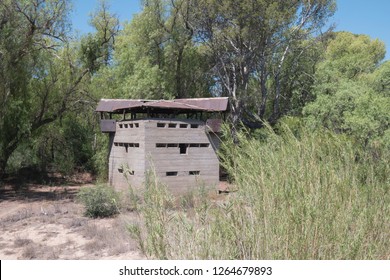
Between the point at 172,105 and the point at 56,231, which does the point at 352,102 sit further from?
the point at 56,231

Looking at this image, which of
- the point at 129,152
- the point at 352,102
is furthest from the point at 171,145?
the point at 352,102

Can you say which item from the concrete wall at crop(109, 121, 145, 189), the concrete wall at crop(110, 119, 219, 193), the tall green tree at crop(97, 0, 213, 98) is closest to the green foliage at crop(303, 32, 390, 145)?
the concrete wall at crop(110, 119, 219, 193)

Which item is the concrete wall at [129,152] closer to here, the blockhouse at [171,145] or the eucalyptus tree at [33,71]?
the blockhouse at [171,145]

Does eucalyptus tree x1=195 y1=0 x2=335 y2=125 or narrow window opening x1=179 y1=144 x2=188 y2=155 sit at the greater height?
eucalyptus tree x1=195 y1=0 x2=335 y2=125

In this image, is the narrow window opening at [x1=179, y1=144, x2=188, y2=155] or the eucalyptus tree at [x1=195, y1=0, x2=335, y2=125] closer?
the narrow window opening at [x1=179, y1=144, x2=188, y2=155]

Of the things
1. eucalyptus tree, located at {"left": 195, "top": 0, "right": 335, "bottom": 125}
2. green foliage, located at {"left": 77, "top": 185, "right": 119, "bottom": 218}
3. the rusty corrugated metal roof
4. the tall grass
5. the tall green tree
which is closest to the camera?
the tall grass

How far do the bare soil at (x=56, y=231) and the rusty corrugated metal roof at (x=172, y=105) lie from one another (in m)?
4.43

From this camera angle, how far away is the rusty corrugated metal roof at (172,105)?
15.4m

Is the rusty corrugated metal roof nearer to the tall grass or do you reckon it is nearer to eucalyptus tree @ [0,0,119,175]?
eucalyptus tree @ [0,0,119,175]

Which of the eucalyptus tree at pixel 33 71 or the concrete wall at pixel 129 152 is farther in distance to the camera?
the eucalyptus tree at pixel 33 71

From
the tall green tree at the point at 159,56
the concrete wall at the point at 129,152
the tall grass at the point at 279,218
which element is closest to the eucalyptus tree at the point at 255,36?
the tall green tree at the point at 159,56

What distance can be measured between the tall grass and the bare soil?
1.84 m

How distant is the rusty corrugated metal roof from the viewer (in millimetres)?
15383
